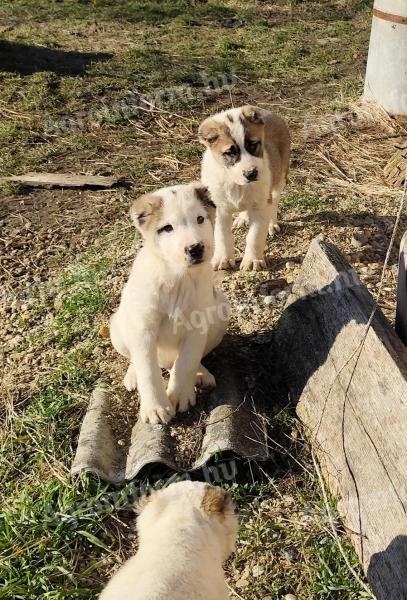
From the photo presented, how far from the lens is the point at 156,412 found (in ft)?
15.6

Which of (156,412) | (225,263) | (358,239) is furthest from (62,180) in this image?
(156,412)

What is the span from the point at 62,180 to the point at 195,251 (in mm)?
5028

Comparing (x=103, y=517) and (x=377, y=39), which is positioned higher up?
(x=377, y=39)

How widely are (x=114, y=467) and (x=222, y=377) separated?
1005 mm

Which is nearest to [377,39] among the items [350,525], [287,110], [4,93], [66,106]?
[287,110]

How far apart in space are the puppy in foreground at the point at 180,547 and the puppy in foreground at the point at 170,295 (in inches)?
53.6

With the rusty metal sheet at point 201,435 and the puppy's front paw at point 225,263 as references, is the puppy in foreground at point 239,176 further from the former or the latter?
the rusty metal sheet at point 201,435

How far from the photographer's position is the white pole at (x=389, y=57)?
9.54 metres

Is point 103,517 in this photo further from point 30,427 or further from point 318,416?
point 318,416

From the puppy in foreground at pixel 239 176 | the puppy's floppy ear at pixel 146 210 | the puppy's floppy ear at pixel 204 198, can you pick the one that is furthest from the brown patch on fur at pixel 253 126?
the puppy's floppy ear at pixel 146 210

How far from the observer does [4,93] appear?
1132cm

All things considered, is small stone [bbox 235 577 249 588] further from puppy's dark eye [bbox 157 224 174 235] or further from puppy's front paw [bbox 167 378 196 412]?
puppy's dark eye [bbox 157 224 174 235]

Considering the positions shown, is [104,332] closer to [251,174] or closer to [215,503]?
[251,174]

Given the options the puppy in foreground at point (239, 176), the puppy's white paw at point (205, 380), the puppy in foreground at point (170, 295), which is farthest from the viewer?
the puppy in foreground at point (239, 176)
